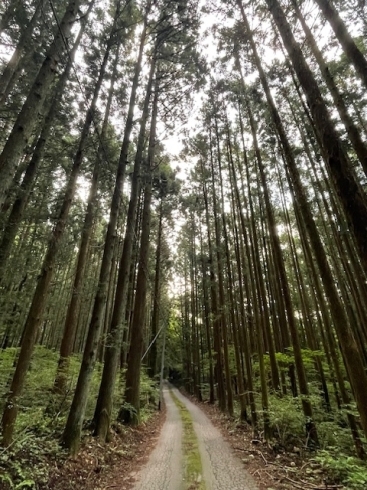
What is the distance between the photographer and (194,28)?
8.96m

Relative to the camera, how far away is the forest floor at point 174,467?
180 inches

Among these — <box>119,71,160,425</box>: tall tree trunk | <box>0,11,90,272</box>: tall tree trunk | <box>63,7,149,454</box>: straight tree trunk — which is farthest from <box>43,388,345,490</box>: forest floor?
<box>0,11,90,272</box>: tall tree trunk

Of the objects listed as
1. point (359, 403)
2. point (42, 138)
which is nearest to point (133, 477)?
point (359, 403)

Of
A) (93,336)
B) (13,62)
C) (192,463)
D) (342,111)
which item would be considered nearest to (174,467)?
(192,463)

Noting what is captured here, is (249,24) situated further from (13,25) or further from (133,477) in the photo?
(133,477)

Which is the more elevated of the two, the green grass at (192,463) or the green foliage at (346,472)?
the green foliage at (346,472)

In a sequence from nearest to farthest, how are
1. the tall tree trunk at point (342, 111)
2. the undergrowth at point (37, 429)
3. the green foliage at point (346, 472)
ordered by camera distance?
1. the undergrowth at point (37, 429)
2. the green foliage at point (346, 472)
3. the tall tree trunk at point (342, 111)

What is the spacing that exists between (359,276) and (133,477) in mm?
8439

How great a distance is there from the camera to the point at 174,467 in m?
5.64

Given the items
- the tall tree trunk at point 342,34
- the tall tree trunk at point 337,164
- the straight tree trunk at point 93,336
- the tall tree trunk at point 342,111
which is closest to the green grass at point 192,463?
the straight tree trunk at point 93,336

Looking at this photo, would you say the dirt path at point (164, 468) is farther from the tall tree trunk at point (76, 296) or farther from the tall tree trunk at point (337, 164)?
the tall tree trunk at point (337, 164)

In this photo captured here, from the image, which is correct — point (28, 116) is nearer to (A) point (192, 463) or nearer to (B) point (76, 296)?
(B) point (76, 296)

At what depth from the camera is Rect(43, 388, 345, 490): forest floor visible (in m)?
4.57

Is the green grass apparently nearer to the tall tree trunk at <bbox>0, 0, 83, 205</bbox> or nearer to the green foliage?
the green foliage
